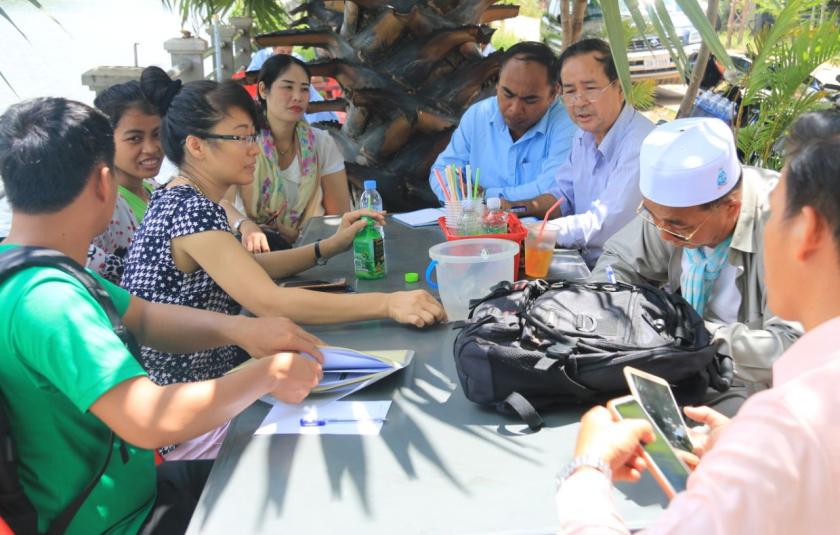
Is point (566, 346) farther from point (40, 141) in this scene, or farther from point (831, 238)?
point (40, 141)

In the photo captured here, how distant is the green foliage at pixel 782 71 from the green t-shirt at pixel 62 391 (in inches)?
174

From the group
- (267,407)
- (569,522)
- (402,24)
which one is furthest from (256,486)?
(402,24)

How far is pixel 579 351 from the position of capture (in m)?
1.47

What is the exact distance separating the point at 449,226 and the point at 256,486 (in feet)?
4.14

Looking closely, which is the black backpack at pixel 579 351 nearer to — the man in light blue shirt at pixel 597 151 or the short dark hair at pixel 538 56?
the man in light blue shirt at pixel 597 151

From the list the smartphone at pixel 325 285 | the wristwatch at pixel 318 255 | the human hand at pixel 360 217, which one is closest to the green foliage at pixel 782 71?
the human hand at pixel 360 217

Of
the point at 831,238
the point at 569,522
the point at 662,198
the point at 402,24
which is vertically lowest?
the point at 569,522

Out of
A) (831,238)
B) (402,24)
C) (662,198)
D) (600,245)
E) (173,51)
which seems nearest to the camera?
(831,238)

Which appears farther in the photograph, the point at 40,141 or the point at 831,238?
the point at 40,141

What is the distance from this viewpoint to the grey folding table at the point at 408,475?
1212mm

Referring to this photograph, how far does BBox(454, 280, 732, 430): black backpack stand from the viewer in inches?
56.8

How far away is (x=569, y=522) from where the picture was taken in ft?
3.06

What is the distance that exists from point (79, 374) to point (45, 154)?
0.47 meters

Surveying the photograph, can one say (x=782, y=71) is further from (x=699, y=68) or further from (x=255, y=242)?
(x=255, y=242)
